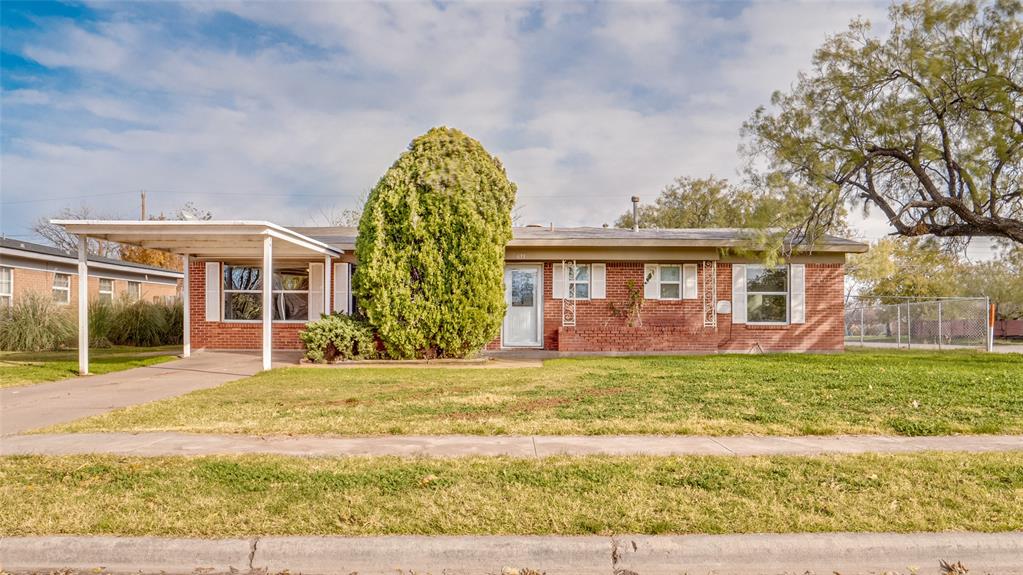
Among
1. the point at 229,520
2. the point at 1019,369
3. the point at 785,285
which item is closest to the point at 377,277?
the point at 229,520

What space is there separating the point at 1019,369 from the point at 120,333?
23183mm

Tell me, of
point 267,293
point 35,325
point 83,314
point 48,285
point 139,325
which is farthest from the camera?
point 48,285

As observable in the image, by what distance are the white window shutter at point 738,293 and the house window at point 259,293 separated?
11385 millimetres

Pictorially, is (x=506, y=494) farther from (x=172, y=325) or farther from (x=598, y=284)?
(x=172, y=325)

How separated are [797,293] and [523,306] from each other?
736 centimetres

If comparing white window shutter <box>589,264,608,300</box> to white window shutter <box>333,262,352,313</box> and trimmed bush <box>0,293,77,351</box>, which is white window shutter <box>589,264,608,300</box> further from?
trimmed bush <box>0,293,77,351</box>

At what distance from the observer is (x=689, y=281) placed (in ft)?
54.5

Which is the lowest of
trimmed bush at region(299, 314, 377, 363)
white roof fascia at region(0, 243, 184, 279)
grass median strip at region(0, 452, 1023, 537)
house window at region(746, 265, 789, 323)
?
grass median strip at region(0, 452, 1023, 537)

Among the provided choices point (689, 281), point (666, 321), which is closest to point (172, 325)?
point (666, 321)

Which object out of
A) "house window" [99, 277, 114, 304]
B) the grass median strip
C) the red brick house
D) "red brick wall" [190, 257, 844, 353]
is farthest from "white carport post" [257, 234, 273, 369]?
"house window" [99, 277, 114, 304]

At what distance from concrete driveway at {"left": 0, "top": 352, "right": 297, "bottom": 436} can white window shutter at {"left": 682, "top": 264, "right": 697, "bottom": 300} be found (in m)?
9.94

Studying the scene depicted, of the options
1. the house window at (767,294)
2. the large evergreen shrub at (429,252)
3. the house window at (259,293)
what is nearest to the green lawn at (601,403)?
the large evergreen shrub at (429,252)

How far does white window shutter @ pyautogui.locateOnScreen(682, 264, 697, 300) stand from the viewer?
16.6 metres

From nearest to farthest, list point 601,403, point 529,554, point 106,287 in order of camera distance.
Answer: point 529,554 < point 601,403 < point 106,287
